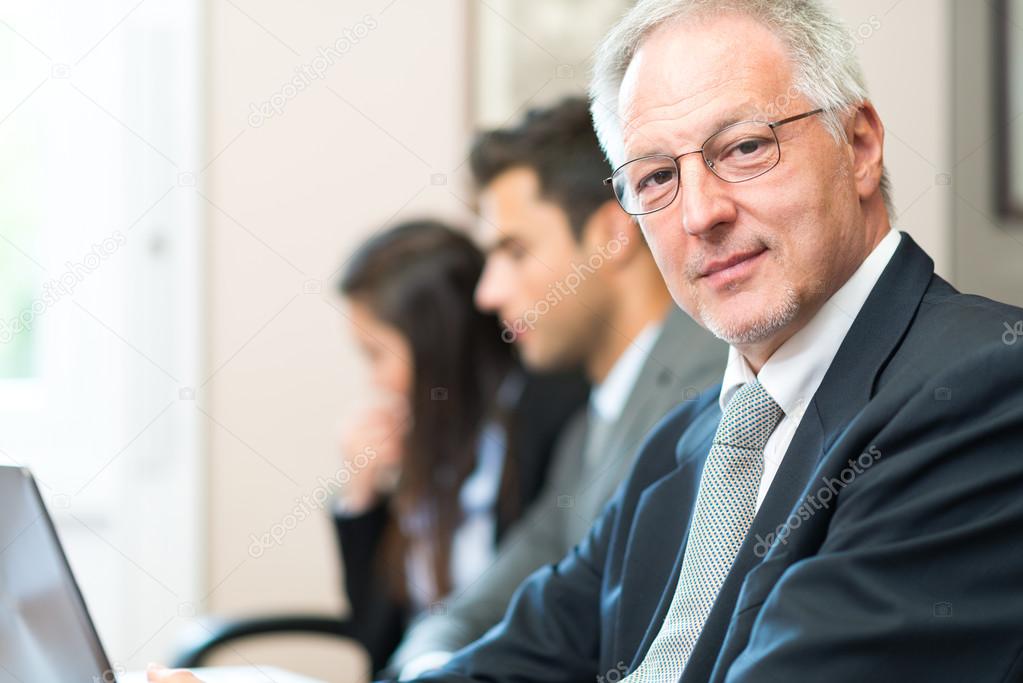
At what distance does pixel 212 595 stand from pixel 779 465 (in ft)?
7.68

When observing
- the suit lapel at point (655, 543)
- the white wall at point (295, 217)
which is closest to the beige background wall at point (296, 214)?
the white wall at point (295, 217)

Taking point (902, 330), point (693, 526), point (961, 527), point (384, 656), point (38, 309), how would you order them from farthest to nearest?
point (38, 309) → point (384, 656) → point (693, 526) → point (902, 330) → point (961, 527)

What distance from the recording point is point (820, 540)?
0.90 meters

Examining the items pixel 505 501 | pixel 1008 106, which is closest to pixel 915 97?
pixel 1008 106

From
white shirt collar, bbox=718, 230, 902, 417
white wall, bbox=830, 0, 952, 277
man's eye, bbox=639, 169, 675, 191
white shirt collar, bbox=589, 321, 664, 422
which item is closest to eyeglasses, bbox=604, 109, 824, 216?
man's eye, bbox=639, 169, 675, 191

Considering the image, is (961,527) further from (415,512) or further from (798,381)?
(415,512)

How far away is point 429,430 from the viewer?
2.46 metres

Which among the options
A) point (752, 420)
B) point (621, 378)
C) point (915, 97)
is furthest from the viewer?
point (915, 97)

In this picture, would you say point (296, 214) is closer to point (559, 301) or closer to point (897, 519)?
point (559, 301)

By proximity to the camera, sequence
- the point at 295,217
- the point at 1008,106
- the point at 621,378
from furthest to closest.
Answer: the point at 295,217, the point at 1008,106, the point at 621,378

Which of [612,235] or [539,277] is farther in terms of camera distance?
[539,277]

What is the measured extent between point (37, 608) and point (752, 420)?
70cm

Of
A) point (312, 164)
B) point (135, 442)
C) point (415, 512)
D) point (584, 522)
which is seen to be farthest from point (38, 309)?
point (584, 522)

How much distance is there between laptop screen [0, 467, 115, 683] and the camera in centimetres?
95
